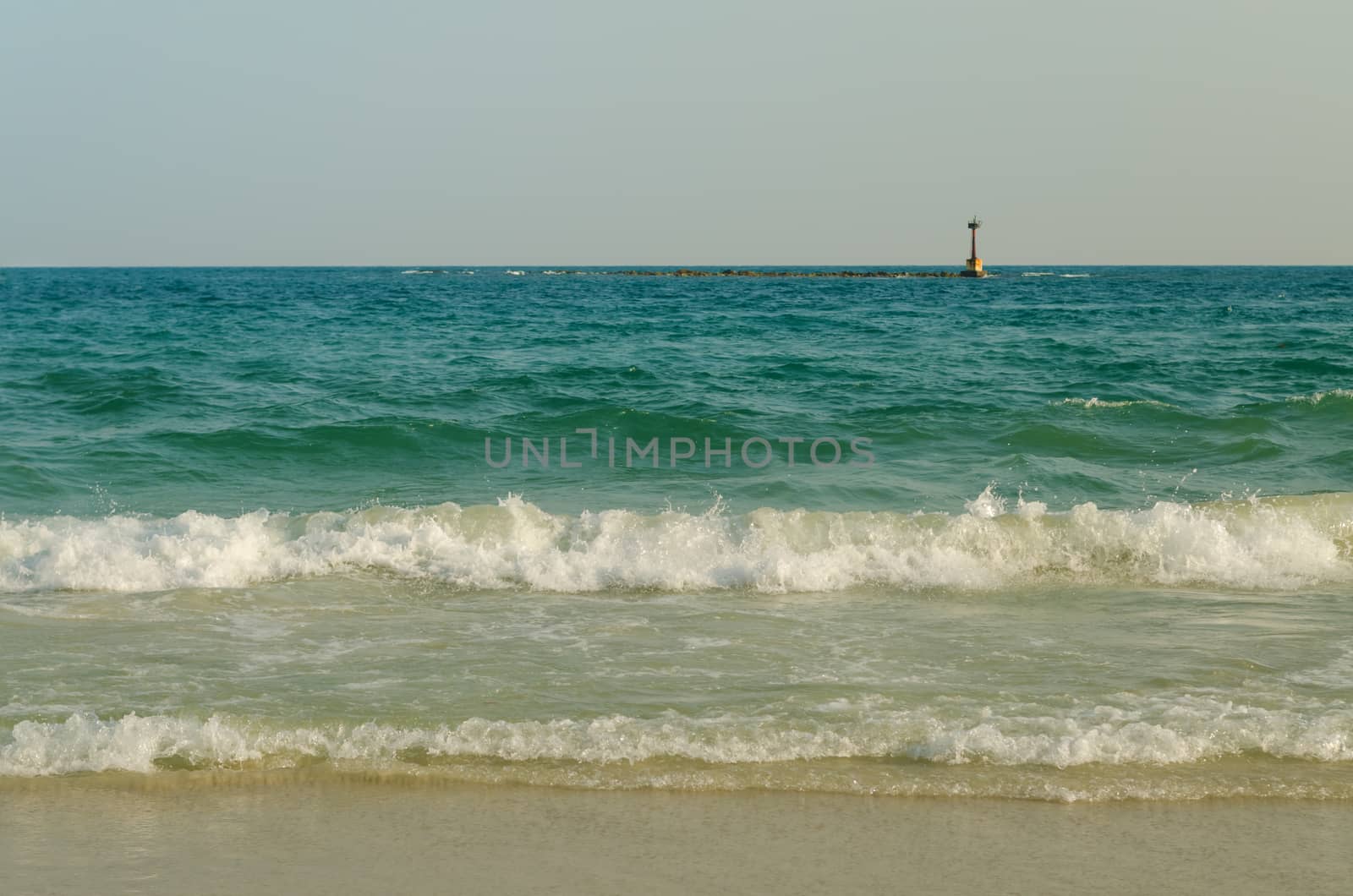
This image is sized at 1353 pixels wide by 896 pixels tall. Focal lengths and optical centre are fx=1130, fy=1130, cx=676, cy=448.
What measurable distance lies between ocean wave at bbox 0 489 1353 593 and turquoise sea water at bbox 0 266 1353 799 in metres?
0.03

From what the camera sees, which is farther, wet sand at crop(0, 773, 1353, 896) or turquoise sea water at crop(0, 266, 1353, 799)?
turquoise sea water at crop(0, 266, 1353, 799)

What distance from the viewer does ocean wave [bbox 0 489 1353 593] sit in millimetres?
7996

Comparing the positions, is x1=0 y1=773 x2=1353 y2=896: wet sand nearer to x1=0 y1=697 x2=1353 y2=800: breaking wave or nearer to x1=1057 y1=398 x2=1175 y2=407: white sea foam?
x1=0 y1=697 x2=1353 y2=800: breaking wave

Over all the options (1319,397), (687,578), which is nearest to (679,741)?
(687,578)

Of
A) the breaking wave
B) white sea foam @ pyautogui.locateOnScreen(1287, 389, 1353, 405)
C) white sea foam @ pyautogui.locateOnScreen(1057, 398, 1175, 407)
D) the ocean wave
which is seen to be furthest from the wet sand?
white sea foam @ pyautogui.locateOnScreen(1287, 389, 1353, 405)

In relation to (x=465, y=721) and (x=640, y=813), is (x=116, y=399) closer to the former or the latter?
(x=465, y=721)

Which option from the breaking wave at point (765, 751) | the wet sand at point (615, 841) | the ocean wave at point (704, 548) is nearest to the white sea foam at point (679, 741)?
the breaking wave at point (765, 751)

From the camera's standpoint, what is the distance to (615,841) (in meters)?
4.06

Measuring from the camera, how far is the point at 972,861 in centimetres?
390

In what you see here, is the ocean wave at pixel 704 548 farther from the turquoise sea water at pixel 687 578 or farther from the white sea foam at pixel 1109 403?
the white sea foam at pixel 1109 403

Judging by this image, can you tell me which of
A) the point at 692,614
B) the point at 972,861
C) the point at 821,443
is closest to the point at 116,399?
the point at 821,443

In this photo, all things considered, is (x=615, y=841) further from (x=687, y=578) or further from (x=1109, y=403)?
(x=1109, y=403)

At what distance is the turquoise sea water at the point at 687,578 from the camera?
4.81 metres

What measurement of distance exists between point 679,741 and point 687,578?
320 cm
